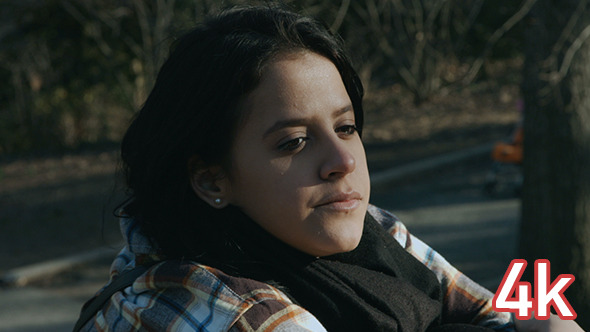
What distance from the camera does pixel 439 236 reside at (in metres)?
6.07

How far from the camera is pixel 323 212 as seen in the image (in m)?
1.60

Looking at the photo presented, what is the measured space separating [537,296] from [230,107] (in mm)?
1003

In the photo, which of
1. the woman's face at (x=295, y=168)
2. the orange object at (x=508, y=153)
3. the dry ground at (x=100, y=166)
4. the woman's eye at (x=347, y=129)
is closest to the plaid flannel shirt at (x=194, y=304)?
the woman's face at (x=295, y=168)

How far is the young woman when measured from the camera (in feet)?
5.15

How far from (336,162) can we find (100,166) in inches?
284

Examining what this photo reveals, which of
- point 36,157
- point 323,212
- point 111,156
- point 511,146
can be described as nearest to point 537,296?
point 323,212

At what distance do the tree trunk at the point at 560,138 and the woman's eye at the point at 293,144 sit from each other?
2.78 meters

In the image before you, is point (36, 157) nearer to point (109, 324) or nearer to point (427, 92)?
point (427, 92)

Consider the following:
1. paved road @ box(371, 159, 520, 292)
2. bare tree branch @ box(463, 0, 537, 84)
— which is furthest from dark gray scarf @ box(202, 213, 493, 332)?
paved road @ box(371, 159, 520, 292)

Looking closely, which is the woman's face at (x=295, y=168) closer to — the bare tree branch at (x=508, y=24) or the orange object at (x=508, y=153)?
the bare tree branch at (x=508, y=24)

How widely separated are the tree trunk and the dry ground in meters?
2.71

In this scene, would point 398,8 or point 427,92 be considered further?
point 427,92

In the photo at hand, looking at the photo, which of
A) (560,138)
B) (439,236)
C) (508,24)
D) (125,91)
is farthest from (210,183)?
(125,91)

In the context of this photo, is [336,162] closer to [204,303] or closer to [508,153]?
[204,303]
